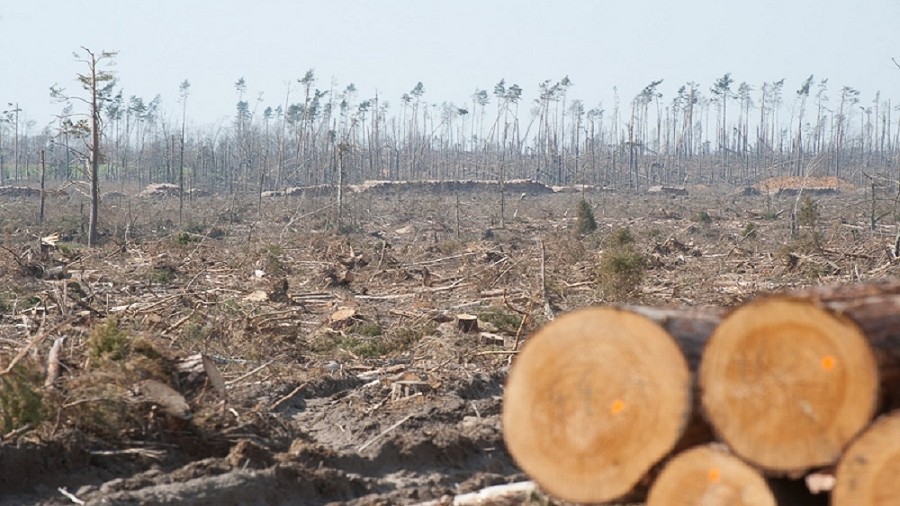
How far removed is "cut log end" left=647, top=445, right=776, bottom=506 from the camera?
3607 mm

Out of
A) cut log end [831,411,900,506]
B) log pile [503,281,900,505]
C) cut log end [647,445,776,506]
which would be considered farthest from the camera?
cut log end [647,445,776,506]

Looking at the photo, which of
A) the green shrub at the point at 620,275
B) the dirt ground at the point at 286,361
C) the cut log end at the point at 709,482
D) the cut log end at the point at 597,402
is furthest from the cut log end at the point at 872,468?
the green shrub at the point at 620,275

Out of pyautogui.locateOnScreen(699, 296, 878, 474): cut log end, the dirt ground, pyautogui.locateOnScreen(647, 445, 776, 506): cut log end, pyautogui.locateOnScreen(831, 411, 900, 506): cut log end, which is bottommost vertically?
the dirt ground

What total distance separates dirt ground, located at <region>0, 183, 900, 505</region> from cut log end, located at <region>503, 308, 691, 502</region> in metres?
1.38

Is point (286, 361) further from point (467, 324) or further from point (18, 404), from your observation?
point (18, 404)

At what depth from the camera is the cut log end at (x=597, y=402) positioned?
12.5ft

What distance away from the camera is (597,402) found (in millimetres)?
3975

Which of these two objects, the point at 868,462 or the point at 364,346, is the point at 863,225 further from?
the point at 868,462

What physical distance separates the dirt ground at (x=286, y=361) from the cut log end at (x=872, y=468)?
2274 millimetres

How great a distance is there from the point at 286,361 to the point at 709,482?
23.9ft

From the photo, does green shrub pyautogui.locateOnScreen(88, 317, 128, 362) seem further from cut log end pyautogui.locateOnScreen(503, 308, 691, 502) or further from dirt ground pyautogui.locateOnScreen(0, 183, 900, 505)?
cut log end pyautogui.locateOnScreen(503, 308, 691, 502)

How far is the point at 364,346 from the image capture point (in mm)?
11188

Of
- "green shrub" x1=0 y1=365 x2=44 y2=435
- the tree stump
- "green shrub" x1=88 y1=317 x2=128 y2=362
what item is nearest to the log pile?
"green shrub" x1=0 y1=365 x2=44 y2=435

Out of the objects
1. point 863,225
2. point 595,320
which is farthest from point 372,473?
point 863,225
